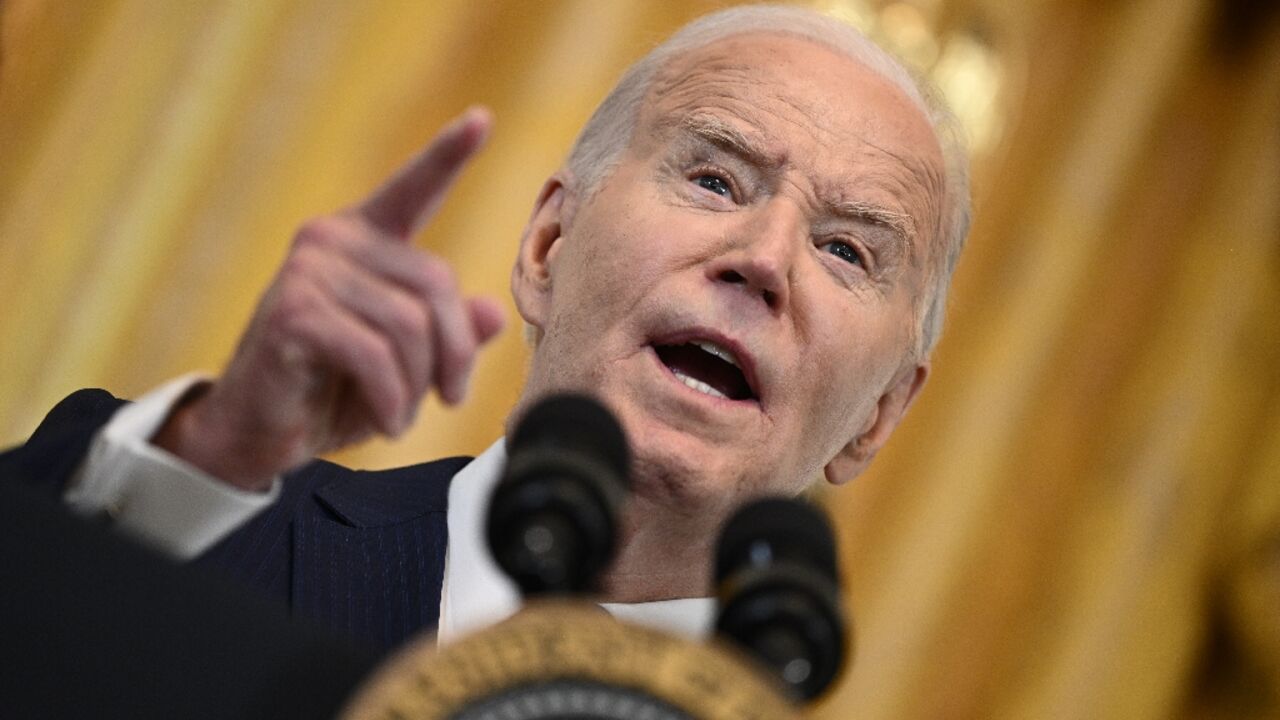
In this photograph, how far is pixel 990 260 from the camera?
4.33 metres

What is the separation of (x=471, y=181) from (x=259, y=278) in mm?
602

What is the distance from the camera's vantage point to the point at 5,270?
8.79ft

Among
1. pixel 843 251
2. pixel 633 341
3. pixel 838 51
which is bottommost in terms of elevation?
pixel 633 341

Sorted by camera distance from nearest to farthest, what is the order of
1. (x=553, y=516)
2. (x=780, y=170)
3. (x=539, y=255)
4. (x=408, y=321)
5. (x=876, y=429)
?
(x=553, y=516) → (x=408, y=321) → (x=780, y=170) → (x=539, y=255) → (x=876, y=429)

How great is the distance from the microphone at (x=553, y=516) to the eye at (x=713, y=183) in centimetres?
104

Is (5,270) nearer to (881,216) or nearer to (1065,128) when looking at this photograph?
(881,216)

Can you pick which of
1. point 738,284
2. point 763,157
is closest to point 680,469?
point 738,284

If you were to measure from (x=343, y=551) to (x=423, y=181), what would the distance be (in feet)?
2.26

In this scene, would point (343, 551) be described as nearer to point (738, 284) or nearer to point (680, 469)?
point (680, 469)

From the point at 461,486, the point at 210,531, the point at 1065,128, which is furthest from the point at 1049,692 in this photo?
the point at 210,531

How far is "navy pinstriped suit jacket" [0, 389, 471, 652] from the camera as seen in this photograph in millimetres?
1628

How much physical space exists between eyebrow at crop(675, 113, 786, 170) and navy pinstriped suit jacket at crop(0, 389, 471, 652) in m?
0.59

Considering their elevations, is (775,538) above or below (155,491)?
above

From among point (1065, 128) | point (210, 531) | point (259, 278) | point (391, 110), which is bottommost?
point (210, 531)
